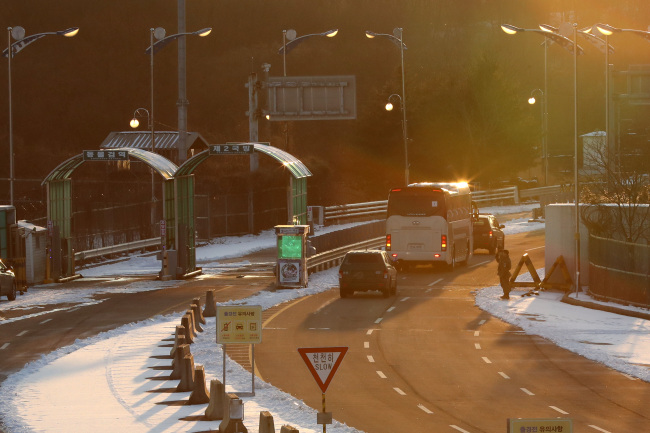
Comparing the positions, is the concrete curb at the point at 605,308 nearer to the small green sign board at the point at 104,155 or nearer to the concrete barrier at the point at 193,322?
the concrete barrier at the point at 193,322

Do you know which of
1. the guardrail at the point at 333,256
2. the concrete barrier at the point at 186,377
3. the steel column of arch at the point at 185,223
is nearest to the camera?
the concrete barrier at the point at 186,377

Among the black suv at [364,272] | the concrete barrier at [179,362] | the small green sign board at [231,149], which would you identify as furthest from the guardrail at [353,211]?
the concrete barrier at [179,362]

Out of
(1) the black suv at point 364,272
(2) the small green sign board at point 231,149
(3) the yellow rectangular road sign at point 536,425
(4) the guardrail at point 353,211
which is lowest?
(1) the black suv at point 364,272

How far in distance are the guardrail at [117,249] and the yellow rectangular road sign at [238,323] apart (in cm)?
2803

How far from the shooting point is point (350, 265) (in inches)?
1551

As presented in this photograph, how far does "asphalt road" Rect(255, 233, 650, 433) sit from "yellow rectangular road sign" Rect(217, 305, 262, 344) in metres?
1.55

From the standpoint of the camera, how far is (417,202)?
46969mm

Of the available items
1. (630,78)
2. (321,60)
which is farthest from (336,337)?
(321,60)

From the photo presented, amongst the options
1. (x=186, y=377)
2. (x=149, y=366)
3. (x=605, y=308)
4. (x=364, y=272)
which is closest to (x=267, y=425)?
(x=186, y=377)

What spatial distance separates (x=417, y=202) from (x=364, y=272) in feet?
27.2

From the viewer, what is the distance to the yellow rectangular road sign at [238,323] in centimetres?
2134

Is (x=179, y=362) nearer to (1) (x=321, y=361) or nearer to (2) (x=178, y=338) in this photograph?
(2) (x=178, y=338)

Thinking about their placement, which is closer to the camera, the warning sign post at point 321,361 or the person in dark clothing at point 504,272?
the warning sign post at point 321,361

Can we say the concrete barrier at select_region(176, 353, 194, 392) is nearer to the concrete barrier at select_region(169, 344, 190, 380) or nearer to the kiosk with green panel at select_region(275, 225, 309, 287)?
the concrete barrier at select_region(169, 344, 190, 380)
